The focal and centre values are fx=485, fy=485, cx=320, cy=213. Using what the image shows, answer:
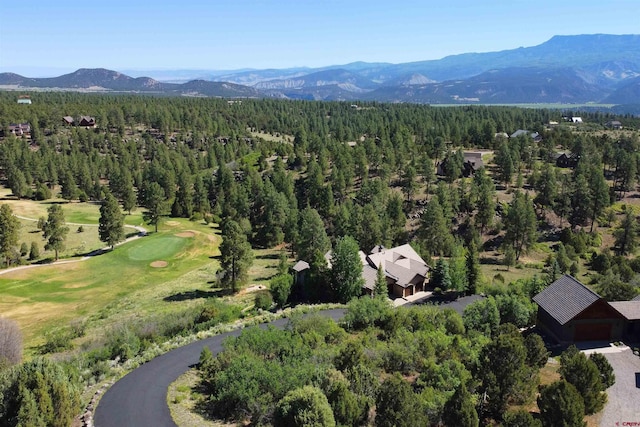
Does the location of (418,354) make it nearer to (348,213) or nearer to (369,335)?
(369,335)

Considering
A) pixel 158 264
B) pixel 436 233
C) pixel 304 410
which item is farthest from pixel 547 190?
pixel 304 410

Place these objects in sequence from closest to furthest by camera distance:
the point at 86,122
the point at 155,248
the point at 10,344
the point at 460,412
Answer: the point at 460,412
the point at 10,344
the point at 155,248
the point at 86,122

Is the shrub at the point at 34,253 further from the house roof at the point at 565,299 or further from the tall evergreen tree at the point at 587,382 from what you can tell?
the tall evergreen tree at the point at 587,382

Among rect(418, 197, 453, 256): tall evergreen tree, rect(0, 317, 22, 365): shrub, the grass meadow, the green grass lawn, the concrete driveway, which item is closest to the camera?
the concrete driveway

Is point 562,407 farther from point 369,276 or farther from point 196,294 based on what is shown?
point 196,294

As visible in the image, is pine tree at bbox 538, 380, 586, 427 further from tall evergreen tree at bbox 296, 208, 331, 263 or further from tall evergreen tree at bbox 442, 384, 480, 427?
tall evergreen tree at bbox 296, 208, 331, 263

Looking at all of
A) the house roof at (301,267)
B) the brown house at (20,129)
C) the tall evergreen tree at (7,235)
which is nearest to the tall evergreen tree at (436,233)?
the house roof at (301,267)

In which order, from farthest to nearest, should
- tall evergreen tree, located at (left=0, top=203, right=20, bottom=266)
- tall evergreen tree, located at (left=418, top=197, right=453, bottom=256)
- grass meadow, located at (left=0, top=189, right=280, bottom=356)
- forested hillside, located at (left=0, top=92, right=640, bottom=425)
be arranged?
tall evergreen tree, located at (left=418, top=197, right=453, bottom=256) < tall evergreen tree, located at (left=0, top=203, right=20, bottom=266) < grass meadow, located at (left=0, top=189, right=280, bottom=356) < forested hillside, located at (left=0, top=92, right=640, bottom=425)

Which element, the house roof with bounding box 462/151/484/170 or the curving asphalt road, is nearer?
the curving asphalt road

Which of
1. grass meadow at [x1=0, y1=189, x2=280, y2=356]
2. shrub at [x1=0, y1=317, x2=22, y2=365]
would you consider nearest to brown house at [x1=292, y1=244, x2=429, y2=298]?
grass meadow at [x1=0, y1=189, x2=280, y2=356]
